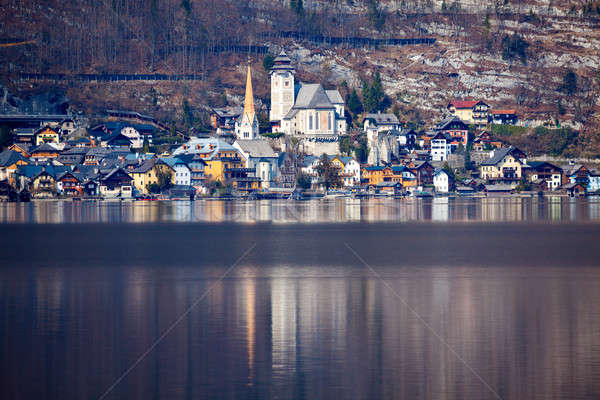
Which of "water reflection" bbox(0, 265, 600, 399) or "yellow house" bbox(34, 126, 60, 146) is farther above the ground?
"yellow house" bbox(34, 126, 60, 146)

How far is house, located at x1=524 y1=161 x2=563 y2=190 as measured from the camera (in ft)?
546

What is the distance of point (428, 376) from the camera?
16.8m

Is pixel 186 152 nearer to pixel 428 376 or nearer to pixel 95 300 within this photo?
pixel 95 300

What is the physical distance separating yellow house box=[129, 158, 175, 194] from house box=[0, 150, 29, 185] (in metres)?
22.3

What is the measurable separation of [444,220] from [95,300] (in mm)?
59080

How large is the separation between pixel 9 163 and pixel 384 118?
254 ft

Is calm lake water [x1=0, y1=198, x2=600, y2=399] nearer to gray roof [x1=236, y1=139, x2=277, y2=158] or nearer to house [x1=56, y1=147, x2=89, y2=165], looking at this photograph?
house [x1=56, y1=147, x2=89, y2=165]

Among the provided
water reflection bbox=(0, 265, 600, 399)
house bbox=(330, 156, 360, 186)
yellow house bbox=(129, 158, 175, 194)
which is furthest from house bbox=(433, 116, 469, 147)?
water reflection bbox=(0, 265, 600, 399)

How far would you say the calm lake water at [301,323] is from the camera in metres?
16.3

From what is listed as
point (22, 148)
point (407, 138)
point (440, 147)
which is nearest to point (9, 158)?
point (22, 148)

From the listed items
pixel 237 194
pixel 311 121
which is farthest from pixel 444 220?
pixel 311 121

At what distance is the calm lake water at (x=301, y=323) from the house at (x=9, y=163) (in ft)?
374

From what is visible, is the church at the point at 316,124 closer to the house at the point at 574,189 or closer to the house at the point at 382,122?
the house at the point at 382,122

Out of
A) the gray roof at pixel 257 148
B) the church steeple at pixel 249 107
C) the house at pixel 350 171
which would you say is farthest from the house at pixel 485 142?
the church steeple at pixel 249 107
